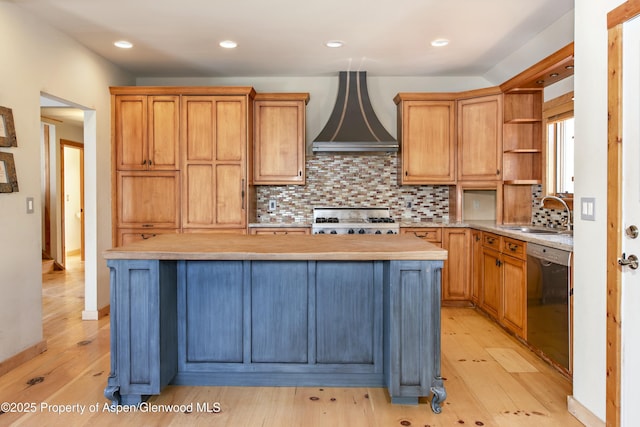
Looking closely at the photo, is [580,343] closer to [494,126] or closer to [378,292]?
[378,292]

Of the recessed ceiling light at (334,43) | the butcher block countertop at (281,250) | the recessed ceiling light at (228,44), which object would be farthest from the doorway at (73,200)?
the butcher block countertop at (281,250)

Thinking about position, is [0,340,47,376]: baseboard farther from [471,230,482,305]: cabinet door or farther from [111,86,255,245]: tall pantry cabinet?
[471,230,482,305]: cabinet door

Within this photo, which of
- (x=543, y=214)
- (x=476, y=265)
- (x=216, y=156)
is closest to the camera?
(x=543, y=214)

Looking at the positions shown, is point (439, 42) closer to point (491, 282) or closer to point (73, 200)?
point (491, 282)

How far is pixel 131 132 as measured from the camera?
15.3ft

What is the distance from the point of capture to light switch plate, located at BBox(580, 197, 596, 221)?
7.33ft

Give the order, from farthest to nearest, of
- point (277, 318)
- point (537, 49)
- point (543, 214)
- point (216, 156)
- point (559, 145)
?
1. point (216, 156)
2. point (543, 214)
3. point (559, 145)
4. point (537, 49)
5. point (277, 318)

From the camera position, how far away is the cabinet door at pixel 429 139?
191 inches

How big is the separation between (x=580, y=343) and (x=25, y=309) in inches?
142

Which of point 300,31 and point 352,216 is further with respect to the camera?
point 352,216

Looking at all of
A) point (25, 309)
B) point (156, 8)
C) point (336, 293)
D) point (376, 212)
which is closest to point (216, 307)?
point (336, 293)

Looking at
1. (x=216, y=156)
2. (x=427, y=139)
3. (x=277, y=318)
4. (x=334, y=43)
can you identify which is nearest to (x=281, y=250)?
(x=277, y=318)

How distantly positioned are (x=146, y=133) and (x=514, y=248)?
12.2 ft

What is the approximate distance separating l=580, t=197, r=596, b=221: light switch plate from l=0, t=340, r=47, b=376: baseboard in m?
3.65
